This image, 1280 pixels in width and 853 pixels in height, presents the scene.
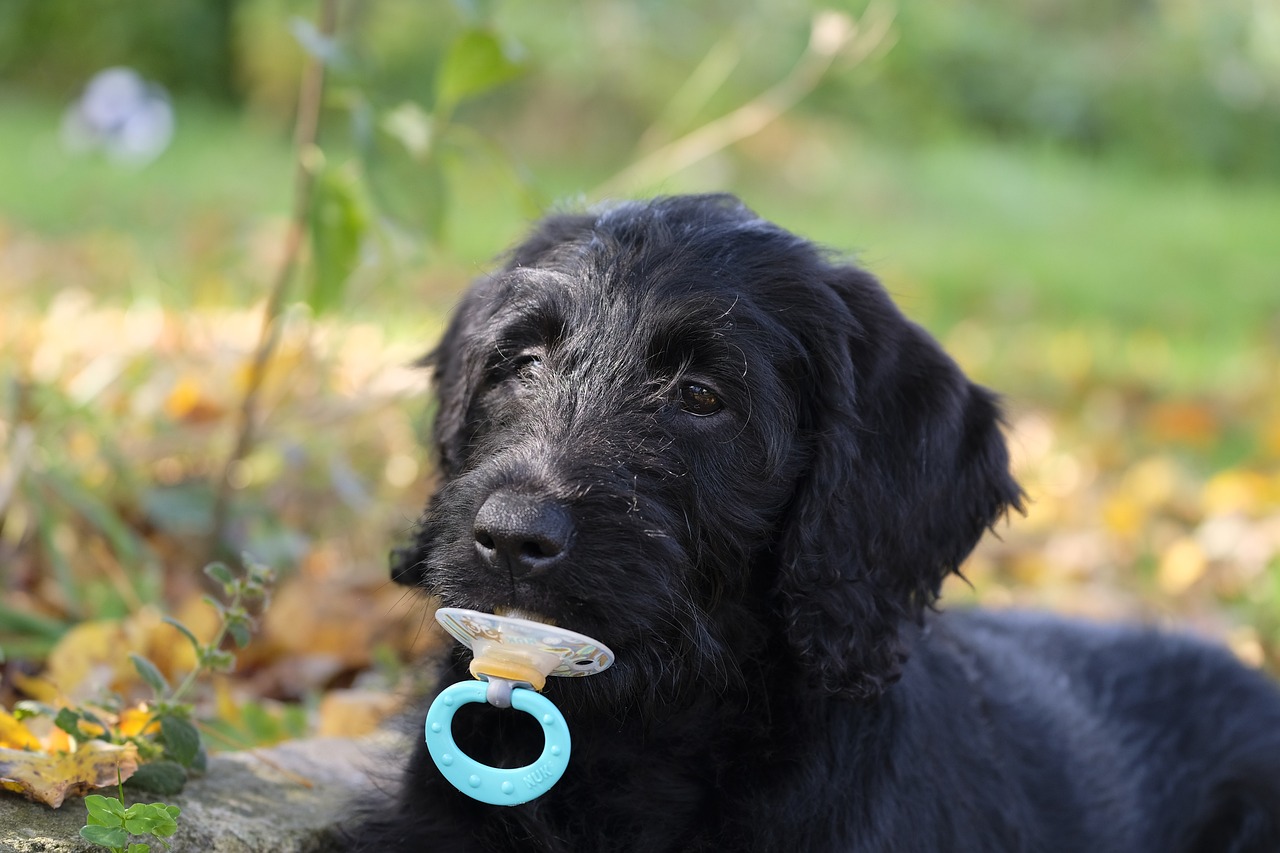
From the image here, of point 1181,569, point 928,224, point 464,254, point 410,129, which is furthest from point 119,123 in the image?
point 1181,569

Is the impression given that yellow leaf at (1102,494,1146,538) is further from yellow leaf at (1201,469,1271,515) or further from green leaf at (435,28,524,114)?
green leaf at (435,28,524,114)

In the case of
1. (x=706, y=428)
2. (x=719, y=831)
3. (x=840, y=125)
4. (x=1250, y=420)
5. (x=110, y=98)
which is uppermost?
(x=840, y=125)

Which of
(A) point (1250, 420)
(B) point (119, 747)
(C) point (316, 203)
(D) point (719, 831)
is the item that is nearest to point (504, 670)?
(D) point (719, 831)

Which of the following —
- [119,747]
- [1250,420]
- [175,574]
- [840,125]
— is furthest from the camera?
[840,125]

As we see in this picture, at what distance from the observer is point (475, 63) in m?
3.83

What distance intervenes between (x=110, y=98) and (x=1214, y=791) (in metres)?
13.9

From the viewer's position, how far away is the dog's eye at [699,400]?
2852 millimetres

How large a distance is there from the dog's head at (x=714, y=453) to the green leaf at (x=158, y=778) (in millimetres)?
663

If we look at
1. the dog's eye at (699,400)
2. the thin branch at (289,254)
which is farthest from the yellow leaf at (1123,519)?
the dog's eye at (699,400)

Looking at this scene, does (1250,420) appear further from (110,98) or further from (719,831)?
(110,98)

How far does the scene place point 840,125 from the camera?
2216cm

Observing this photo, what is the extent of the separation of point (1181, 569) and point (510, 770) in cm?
445

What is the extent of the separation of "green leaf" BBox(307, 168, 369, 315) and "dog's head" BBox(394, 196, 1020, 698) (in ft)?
3.70

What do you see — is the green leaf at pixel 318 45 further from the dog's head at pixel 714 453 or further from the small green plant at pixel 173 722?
the small green plant at pixel 173 722
